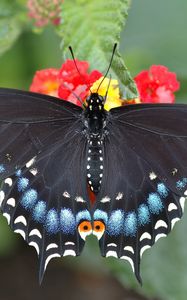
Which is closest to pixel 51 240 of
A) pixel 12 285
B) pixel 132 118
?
pixel 132 118

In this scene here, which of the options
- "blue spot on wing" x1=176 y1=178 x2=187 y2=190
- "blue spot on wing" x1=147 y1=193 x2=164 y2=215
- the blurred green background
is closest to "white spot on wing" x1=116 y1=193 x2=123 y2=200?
"blue spot on wing" x1=147 y1=193 x2=164 y2=215

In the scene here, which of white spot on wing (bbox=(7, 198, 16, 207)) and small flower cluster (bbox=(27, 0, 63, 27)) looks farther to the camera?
small flower cluster (bbox=(27, 0, 63, 27))

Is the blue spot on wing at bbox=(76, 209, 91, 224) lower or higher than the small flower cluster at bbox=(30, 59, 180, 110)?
lower

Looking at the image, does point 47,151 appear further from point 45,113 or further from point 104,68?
point 104,68

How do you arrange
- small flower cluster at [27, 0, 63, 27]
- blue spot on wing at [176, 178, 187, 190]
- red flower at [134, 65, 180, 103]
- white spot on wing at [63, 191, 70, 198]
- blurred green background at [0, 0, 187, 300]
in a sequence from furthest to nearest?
blurred green background at [0, 0, 187, 300]
small flower cluster at [27, 0, 63, 27]
red flower at [134, 65, 180, 103]
white spot on wing at [63, 191, 70, 198]
blue spot on wing at [176, 178, 187, 190]

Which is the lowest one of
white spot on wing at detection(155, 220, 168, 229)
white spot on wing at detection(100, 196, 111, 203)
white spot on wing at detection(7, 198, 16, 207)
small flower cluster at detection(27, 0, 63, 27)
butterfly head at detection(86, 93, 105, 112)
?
white spot on wing at detection(155, 220, 168, 229)

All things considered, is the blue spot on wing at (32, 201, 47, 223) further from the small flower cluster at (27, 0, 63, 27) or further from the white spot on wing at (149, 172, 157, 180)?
the small flower cluster at (27, 0, 63, 27)

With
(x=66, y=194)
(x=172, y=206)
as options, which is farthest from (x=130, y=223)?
(x=66, y=194)
